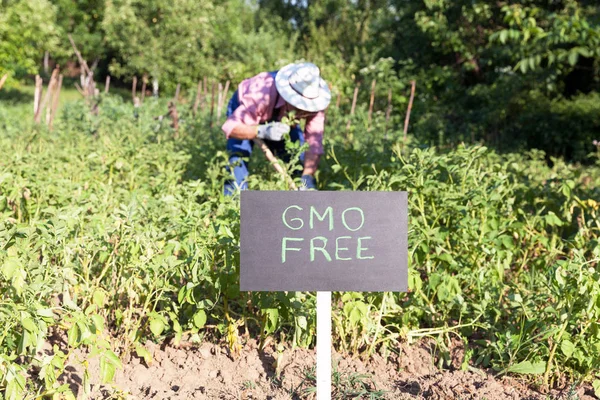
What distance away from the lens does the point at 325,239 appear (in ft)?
6.73

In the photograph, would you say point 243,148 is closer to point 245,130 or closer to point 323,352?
point 245,130

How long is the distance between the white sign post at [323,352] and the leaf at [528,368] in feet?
2.41

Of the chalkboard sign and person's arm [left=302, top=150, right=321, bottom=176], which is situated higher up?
person's arm [left=302, top=150, right=321, bottom=176]

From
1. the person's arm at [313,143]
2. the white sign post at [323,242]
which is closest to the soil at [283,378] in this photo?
the white sign post at [323,242]

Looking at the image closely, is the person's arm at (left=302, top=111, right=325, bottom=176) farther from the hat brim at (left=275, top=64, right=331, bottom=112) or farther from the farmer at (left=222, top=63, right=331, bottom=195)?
the hat brim at (left=275, top=64, right=331, bottom=112)

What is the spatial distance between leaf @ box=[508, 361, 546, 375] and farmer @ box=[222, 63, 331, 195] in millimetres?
1515

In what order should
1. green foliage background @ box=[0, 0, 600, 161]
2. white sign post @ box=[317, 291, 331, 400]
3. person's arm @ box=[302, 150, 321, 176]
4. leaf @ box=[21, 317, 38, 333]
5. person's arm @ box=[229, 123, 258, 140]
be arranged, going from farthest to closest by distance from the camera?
green foliage background @ box=[0, 0, 600, 161] < person's arm @ box=[302, 150, 321, 176] < person's arm @ box=[229, 123, 258, 140] < white sign post @ box=[317, 291, 331, 400] < leaf @ box=[21, 317, 38, 333]

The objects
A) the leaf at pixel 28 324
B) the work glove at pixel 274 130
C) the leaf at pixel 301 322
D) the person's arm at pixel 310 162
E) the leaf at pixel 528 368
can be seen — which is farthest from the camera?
the person's arm at pixel 310 162

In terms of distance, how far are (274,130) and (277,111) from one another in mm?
422

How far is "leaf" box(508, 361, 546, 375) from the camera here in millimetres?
2336

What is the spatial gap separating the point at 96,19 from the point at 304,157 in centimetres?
2419

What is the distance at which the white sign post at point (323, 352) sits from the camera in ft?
6.65

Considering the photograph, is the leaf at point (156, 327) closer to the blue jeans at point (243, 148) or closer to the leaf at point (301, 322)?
the leaf at point (301, 322)

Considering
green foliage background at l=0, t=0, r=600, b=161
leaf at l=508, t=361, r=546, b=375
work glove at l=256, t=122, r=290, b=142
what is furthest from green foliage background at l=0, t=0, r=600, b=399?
work glove at l=256, t=122, r=290, b=142
